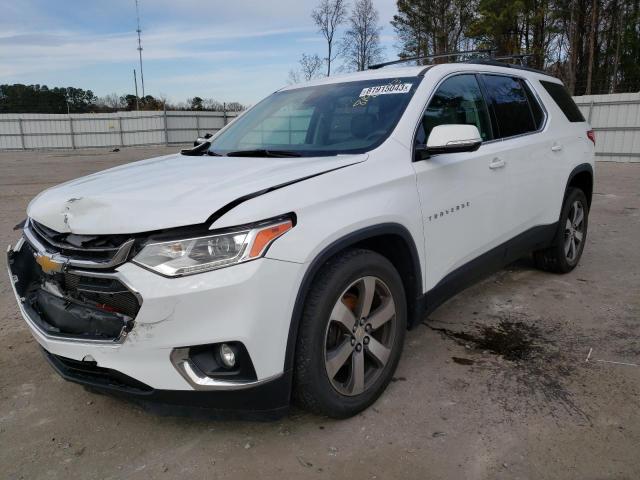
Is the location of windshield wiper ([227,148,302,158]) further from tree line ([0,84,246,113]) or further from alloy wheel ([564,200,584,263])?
tree line ([0,84,246,113])

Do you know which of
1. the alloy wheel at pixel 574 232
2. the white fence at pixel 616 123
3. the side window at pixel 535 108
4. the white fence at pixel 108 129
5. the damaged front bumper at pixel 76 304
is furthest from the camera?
the white fence at pixel 108 129

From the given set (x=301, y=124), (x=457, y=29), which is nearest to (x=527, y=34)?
(x=457, y=29)

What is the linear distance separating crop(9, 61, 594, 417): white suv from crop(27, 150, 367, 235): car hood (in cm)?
1

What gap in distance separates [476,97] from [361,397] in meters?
2.23

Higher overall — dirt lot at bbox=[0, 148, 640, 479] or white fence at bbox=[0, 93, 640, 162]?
white fence at bbox=[0, 93, 640, 162]

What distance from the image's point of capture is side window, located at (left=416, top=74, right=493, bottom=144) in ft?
10.2

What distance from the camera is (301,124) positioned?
142 inches

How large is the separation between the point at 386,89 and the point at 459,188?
2.50 ft

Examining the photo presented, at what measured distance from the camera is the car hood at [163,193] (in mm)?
2098

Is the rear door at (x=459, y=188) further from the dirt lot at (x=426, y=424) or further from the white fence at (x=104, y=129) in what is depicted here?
the white fence at (x=104, y=129)

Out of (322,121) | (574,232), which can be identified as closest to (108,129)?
(574,232)

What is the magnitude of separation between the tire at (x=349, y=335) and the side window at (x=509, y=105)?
1.78 metres

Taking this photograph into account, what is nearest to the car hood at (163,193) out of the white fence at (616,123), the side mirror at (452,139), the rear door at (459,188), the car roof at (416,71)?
the side mirror at (452,139)

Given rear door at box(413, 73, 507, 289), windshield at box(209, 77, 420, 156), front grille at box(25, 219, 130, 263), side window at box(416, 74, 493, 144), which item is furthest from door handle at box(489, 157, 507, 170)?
front grille at box(25, 219, 130, 263)
